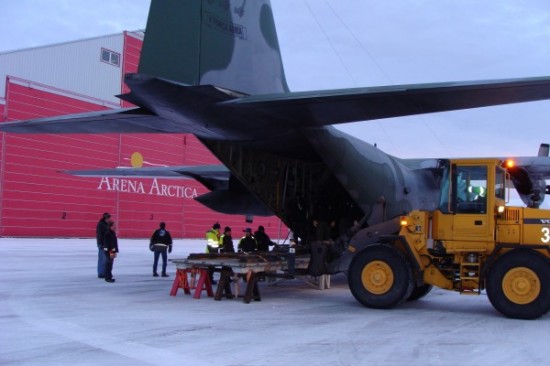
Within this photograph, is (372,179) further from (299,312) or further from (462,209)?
(299,312)

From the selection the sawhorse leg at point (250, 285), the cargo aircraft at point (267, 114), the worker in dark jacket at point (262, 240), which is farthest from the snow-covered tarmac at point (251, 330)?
the worker in dark jacket at point (262, 240)

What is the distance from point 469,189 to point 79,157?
31756 millimetres

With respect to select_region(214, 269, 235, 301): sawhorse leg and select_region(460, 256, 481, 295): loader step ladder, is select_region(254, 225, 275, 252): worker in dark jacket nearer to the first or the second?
select_region(214, 269, 235, 301): sawhorse leg

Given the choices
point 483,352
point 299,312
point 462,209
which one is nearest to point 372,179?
point 462,209

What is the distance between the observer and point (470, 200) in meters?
10.1

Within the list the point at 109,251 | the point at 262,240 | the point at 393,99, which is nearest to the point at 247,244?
the point at 262,240

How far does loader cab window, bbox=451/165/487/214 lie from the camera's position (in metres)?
9.98

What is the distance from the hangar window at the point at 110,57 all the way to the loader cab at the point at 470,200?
1427 inches

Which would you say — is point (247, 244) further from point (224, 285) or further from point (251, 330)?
point (251, 330)

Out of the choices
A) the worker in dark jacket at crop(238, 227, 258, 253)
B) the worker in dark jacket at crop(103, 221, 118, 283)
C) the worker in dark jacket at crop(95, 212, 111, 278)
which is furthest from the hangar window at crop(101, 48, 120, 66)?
the worker in dark jacket at crop(238, 227, 258, 253)

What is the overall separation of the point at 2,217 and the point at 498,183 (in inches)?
1187

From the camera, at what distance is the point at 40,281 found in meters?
13.9

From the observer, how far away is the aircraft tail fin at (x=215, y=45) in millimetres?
9266

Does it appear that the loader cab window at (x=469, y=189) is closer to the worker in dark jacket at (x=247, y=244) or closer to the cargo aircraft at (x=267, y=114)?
the cargo aircraft at (x=267, y=114)
